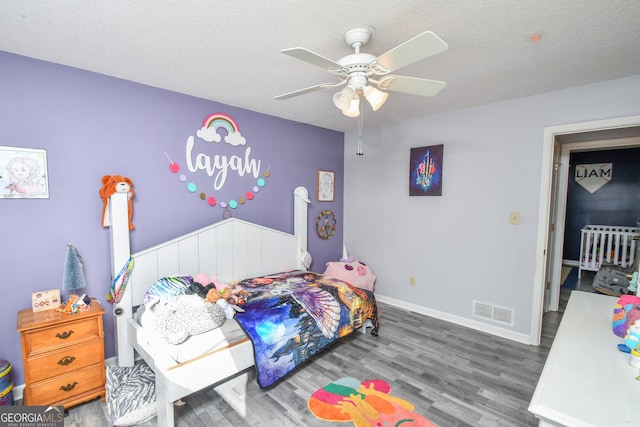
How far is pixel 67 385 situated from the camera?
189 cm

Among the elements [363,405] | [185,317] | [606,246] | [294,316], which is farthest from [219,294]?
[606,246]

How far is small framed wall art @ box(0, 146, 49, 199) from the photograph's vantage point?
1937 millimetres

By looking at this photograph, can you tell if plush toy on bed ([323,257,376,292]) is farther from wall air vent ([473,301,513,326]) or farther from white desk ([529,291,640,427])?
white desk ([529,291,640,427])

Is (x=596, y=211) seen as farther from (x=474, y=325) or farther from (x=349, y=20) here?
(x=349, y=20)

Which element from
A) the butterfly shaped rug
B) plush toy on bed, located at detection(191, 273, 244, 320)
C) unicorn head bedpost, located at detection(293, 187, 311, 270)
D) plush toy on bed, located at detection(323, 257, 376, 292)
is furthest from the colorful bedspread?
plush toy on bed, located at detection(323, 257, 376, 292)

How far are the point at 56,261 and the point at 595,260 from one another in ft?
25.3

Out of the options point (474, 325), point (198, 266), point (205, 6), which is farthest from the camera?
point (474, 325)

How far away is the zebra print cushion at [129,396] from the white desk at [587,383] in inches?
82.4

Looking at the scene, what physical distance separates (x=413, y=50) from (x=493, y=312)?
285 centimetres

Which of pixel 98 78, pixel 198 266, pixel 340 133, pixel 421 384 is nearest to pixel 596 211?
pixel 340 133

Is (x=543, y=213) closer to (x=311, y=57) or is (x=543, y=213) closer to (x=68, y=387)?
(x=311, y=57)

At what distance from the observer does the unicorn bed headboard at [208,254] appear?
228cm

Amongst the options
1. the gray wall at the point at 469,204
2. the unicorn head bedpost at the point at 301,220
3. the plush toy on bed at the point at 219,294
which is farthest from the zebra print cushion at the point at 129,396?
the gray wall at the point at 469,204

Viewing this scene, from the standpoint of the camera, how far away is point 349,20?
1.56 m
